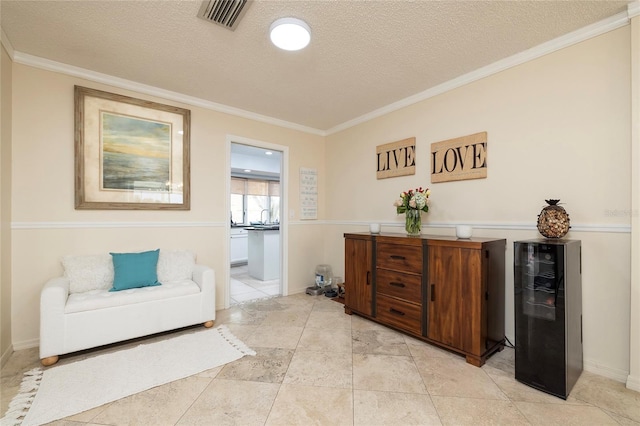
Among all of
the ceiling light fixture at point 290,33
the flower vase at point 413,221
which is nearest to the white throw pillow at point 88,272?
the ceiling light fixture at point 290,33

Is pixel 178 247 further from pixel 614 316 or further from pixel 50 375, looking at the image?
pixel 614 316

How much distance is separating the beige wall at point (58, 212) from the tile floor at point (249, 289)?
54cm

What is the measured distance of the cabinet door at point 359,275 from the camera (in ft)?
10.0

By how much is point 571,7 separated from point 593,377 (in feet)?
8.64

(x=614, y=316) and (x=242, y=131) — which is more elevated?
(x=242, y=131)

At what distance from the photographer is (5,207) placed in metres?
2.29

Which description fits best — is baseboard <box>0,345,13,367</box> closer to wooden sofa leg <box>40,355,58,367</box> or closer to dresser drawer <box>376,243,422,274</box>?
wooden sofa leg <box>40,355,58,367</box>

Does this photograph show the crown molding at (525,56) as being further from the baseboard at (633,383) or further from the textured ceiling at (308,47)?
the baseboard at (633,383)

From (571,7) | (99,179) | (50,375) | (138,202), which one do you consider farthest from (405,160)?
(50,375)

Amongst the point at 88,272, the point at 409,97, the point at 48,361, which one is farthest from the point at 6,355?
the point at 409,97

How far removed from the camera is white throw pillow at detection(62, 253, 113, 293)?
8.29 ft

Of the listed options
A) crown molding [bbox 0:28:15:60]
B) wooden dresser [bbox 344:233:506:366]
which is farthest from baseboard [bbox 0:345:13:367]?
wooden dresser [bbox 344:233:506:366]

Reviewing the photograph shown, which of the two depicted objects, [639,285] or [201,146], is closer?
[639,285]

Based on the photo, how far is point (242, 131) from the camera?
377 cm
